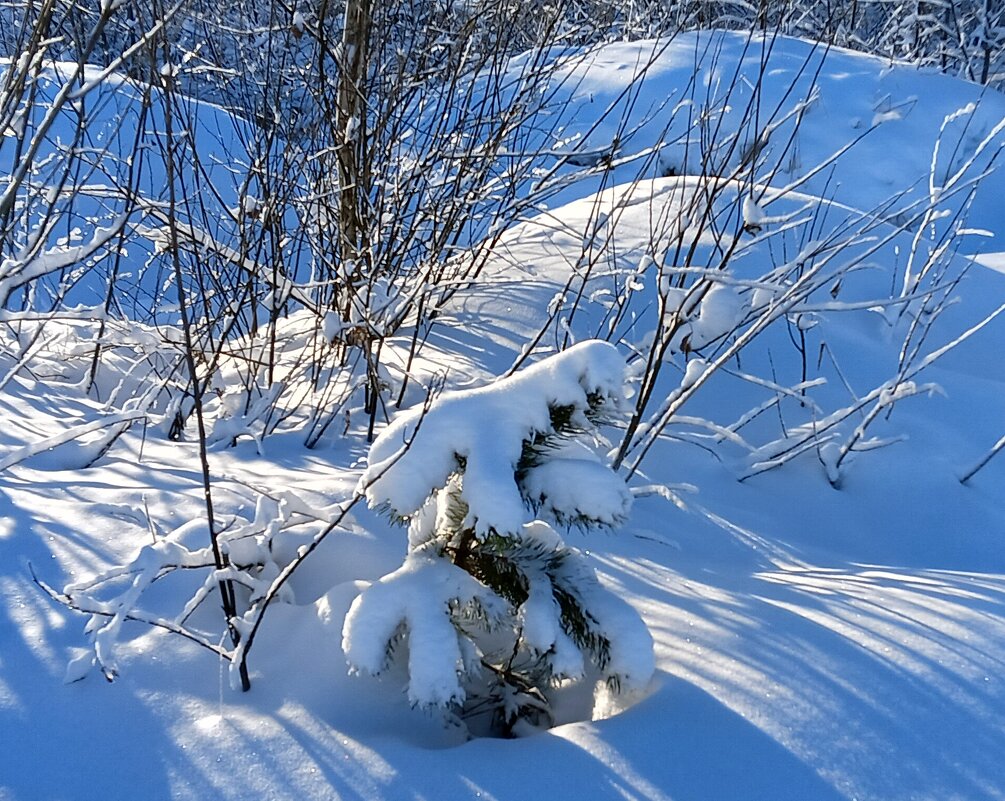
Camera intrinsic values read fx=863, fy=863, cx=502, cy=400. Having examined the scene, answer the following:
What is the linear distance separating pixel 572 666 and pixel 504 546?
0.69 ft

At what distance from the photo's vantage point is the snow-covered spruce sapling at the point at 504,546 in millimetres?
1249

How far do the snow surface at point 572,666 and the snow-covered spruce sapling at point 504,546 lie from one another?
0.19ft

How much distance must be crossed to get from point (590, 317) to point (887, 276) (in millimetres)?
1498

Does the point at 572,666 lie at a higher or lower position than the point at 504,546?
lower

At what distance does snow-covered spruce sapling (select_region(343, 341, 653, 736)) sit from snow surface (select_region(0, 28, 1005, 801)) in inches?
2.3

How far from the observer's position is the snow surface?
1.17 m

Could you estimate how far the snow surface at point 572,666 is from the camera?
1168mm

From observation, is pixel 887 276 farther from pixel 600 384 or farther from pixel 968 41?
pixel 968 41

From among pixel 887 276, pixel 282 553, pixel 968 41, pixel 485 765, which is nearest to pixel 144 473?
pixel 282 553

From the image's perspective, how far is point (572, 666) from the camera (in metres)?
1.33

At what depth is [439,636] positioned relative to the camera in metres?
1.26

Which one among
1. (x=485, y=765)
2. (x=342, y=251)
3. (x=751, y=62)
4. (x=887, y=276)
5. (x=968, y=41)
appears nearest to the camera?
(x=485, y=765)

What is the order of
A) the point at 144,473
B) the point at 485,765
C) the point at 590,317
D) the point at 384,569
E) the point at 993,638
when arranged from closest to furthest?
1. the point at 485,765
2. the point at 993,638
3. the point at 384,569
4. the point at 144,473
5. the point at 590,317

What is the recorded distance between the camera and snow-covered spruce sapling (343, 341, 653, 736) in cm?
125
